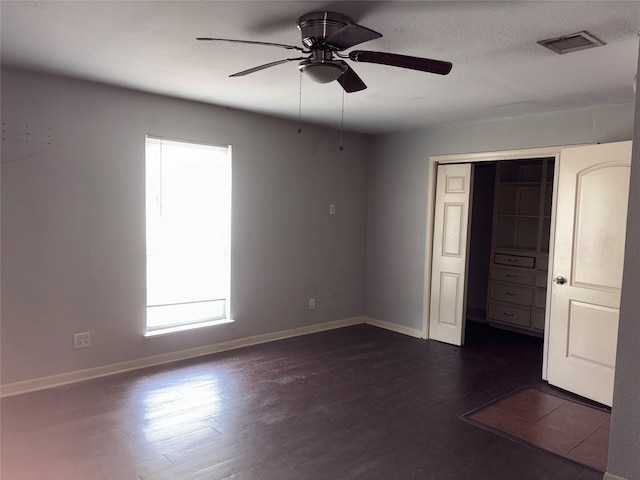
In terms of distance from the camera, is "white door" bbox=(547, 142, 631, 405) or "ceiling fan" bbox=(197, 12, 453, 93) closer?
"ceiling fan" bbox=(197, 12, 453, 93)

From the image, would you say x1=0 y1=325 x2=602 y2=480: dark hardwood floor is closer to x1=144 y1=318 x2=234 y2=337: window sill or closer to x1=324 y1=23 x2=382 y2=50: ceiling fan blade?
x1=144 y1=318 x2=234 y2=337: window sill

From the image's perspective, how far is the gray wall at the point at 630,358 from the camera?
5.51 feet

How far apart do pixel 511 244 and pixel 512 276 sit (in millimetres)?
560

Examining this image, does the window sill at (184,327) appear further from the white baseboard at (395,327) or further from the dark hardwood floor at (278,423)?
the white baseboard at (395,327)

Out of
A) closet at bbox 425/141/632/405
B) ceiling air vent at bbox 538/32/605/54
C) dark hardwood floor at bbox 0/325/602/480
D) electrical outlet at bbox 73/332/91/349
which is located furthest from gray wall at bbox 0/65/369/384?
ceiling air vent at bbox 538/32/605/54

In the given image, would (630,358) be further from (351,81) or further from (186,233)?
(186,233)

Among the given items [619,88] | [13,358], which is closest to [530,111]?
[619,88]

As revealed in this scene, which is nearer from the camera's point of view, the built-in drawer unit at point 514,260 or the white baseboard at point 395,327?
the white baseboard at point 395,327

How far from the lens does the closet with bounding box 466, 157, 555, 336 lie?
17.5ft

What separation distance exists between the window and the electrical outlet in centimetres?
52

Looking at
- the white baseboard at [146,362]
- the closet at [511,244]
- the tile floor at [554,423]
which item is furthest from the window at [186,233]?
the closet at [511,244]

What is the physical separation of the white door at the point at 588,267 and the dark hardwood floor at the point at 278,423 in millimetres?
465

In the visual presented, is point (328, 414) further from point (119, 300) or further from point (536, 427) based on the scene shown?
point (119, 300)

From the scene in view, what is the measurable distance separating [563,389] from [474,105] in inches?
96.9
